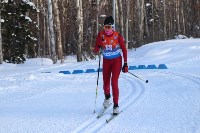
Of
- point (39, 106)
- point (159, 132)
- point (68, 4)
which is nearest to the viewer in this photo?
point (159, 132)

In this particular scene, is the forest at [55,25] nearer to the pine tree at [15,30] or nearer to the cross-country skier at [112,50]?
the pine tree at [15,30]

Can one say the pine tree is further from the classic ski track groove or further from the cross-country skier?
the cross-country skier

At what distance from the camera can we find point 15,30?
26.8 m

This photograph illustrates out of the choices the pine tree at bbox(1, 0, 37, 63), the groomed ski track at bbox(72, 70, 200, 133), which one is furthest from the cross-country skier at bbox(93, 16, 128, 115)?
the pine tree at bbox(1, 0, 37, 63)

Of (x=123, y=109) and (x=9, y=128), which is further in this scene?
(x=123, y=109)

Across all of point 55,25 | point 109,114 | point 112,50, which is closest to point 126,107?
point 109,114

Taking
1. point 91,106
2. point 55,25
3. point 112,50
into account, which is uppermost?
point 55,25

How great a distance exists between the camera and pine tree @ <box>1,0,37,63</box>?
2658 cm

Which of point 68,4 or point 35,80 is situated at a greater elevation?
point 68,4

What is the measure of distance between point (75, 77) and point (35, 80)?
165 cm

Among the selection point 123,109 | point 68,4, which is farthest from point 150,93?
point 68,4

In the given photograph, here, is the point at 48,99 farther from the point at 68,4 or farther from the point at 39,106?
the point at 68,4

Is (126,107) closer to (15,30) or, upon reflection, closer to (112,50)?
(112,50)

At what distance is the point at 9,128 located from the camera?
6.05 metres
